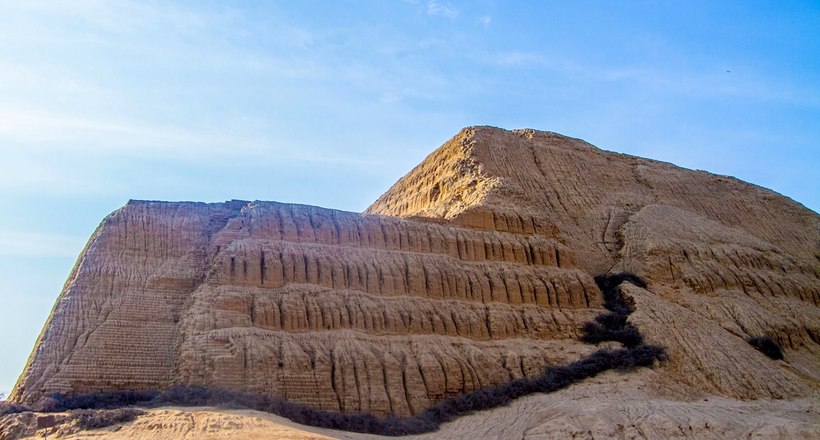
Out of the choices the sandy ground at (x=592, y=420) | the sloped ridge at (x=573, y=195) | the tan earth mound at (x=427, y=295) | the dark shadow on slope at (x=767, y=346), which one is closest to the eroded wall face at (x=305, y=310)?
the tan earth mound at (x=427, y=295)

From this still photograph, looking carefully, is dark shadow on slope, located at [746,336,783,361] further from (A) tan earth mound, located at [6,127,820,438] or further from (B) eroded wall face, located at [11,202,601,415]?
(B) eroded wall face, located at [11,202,601,415]

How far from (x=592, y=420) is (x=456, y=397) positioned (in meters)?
5.60

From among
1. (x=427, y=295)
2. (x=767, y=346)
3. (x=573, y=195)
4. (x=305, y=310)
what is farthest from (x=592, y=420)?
(x=573, y=195)

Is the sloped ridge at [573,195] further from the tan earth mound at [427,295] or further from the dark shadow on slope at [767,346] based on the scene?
the dark shadow on slope at [767,346]

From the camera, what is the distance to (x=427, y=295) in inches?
1353

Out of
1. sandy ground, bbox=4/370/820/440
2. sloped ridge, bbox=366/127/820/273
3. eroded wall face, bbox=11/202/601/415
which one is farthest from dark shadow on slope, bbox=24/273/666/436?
sloped ridge, bbox=366/127/820/273

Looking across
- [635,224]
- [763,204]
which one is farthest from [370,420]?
[763,204]

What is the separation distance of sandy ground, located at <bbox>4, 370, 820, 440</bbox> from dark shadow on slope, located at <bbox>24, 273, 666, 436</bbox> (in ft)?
1.80

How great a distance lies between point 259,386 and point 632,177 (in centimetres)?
3438

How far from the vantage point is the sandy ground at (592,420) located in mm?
21953

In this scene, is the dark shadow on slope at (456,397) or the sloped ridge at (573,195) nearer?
the dark shadow on slope at (456,397)

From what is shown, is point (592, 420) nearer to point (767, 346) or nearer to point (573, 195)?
point (767, 346)

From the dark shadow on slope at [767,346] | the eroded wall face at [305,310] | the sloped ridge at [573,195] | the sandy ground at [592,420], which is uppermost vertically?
the sloped ridge at [573,195]

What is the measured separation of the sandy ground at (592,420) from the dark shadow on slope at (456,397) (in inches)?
21.6
